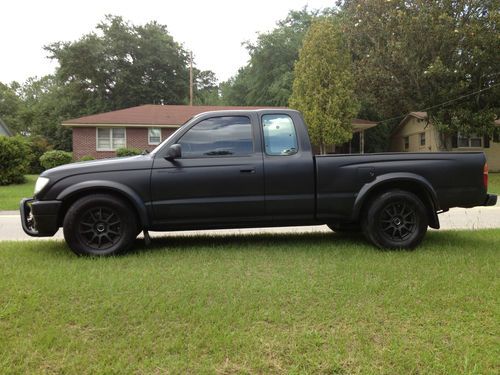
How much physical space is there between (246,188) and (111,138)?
2315 centimetres

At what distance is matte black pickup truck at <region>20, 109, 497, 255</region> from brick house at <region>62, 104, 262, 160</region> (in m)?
21.0

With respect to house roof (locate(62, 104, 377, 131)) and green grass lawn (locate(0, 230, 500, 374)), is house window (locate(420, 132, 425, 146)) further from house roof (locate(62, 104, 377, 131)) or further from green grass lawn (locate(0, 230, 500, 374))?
green grass lawn (locate(0, 230, 500, 374))

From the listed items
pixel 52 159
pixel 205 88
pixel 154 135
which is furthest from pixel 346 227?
pixel 205 88

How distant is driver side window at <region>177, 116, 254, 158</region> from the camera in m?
5.67

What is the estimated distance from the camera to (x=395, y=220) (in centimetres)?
577

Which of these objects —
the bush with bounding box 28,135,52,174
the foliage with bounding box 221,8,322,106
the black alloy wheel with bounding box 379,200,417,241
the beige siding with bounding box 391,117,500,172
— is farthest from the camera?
the foliage with bounding box 221,8,322,106

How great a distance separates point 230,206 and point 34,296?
2.48 metres

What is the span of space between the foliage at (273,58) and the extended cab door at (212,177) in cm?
3014

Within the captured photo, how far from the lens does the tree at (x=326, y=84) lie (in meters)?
23.8

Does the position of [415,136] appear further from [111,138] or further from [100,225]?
[100,225]

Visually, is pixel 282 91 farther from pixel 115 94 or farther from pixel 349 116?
pixel 115 94

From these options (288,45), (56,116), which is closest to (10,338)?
(288,45)

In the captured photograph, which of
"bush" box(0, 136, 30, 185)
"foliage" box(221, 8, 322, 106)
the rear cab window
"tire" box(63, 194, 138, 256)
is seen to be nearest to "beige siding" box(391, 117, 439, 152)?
"foliage" box(221, 8, 322, 106)

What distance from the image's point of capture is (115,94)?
4466cm
